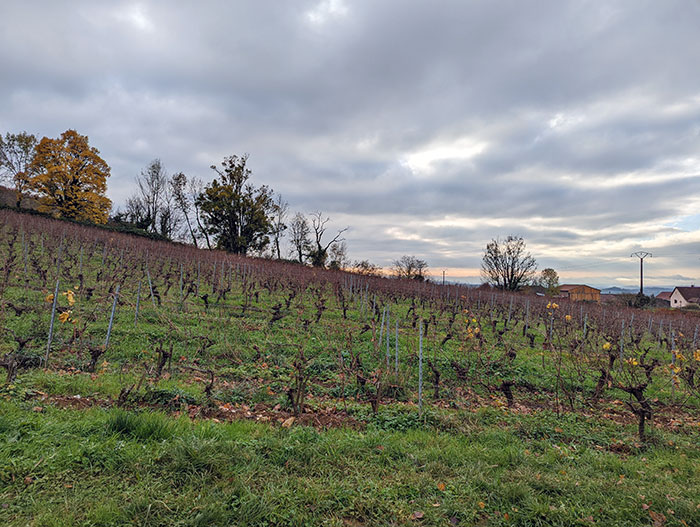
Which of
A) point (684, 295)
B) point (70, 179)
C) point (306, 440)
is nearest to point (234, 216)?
point (70, 179)

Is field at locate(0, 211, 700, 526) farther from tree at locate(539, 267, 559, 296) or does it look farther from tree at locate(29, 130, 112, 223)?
tree at locate(539, 267, 559, 296)

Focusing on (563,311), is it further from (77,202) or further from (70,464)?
(77,202)

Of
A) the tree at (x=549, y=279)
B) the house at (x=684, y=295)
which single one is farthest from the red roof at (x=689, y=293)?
the tree at (x=549, y=279)

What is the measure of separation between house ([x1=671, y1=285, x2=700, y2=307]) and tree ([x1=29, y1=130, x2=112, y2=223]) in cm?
7616

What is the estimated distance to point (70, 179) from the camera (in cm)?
2670

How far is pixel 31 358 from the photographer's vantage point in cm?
548

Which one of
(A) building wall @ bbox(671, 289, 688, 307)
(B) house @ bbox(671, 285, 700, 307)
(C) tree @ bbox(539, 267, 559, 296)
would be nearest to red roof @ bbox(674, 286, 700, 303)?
(B) house @ bbox(671, 285, 700, 307)

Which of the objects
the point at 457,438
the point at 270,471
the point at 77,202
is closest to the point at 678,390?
the point at 457,438

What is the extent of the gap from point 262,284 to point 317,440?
14547 mm

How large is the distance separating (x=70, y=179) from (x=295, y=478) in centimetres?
3182

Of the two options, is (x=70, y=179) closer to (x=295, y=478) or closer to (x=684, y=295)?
(x=295, y=478)

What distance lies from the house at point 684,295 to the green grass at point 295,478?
71.0m

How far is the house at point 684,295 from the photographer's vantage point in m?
57.1

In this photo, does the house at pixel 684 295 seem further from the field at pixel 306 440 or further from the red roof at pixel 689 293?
the field at pixel 306 440
